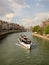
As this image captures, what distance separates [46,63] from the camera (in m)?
34.6

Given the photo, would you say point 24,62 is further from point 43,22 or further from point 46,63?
point 43,22

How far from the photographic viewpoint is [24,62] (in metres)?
35.8

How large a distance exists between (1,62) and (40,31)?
82.4m

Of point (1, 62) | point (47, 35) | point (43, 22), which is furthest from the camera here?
point (43, 22)

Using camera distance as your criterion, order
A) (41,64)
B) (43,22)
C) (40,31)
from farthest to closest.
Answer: (43,22), (40,31), (41,64)

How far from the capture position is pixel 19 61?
3675 cm

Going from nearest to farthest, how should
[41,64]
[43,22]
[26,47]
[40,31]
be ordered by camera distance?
[41,64], [26,47], [40,31], [43,22]

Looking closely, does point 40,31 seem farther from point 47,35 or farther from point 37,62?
point 37,62

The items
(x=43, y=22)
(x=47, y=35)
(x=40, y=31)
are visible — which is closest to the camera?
(x=47, y=35)

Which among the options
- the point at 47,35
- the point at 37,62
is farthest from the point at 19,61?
the point at 47,35

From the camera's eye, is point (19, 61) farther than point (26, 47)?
No

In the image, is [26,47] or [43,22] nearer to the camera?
[26,47]

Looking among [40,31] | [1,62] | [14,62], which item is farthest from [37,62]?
[40,31]

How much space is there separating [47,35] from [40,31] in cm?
2598
